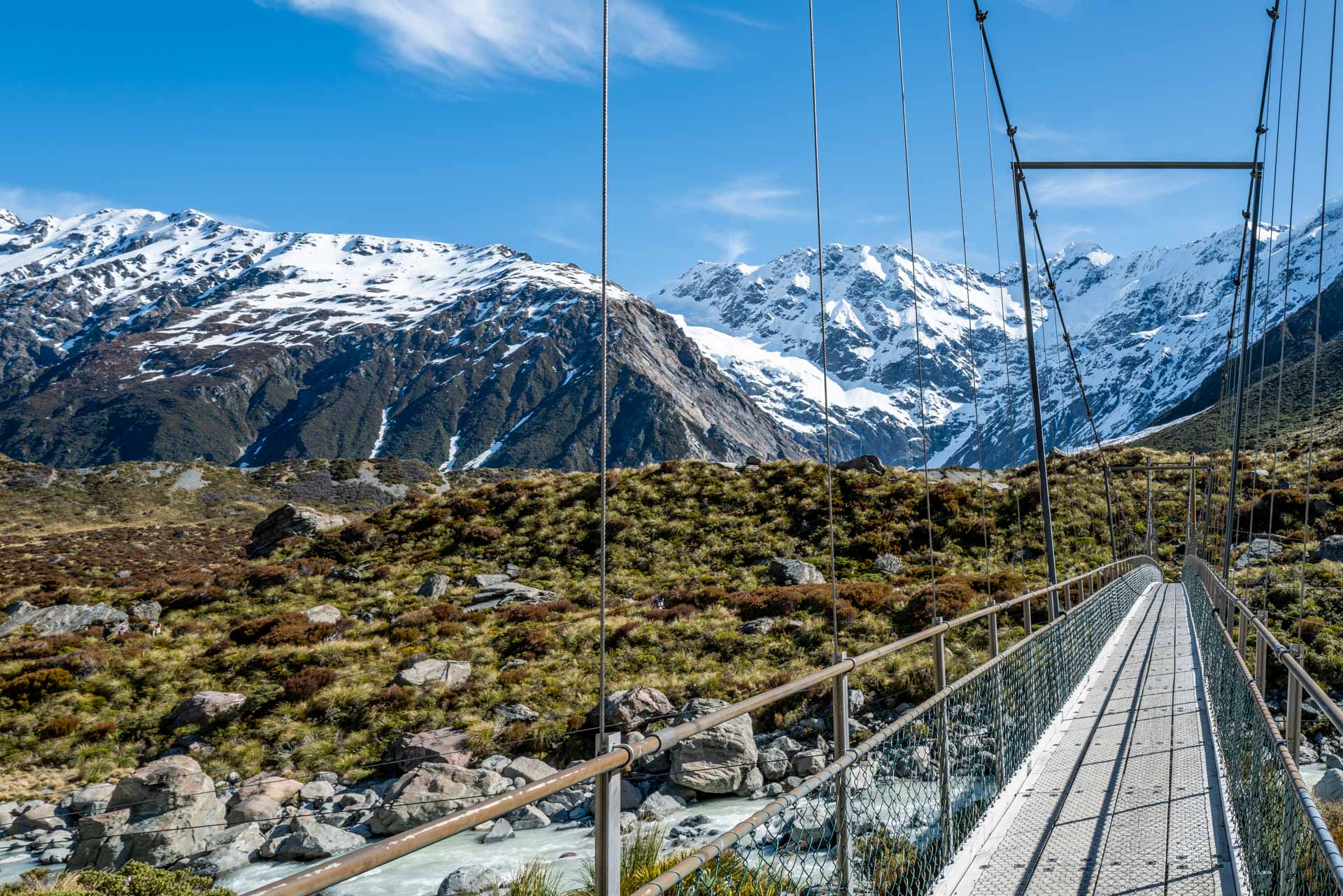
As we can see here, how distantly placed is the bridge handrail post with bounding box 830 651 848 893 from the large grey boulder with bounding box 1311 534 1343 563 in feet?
82.1

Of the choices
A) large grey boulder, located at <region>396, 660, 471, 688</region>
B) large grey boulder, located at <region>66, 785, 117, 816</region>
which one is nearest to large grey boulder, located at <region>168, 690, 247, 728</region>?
large grey boulder, located at <region>66, 785, 117, 816</region>

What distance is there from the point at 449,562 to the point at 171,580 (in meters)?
10.2

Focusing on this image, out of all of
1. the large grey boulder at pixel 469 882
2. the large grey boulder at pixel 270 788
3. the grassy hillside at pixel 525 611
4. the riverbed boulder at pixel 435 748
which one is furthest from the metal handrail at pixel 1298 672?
the large grey boulder at pixel 270 788

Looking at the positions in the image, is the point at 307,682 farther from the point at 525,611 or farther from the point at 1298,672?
the point at 1298,672

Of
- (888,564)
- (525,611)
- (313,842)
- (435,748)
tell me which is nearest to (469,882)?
(313,842)

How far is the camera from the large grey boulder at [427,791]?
35.2 feet

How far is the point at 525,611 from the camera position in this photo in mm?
21469

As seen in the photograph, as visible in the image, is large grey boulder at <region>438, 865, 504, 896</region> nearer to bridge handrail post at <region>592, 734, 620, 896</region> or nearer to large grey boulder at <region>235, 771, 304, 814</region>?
large grey boulder at <region>235, 771, 304, 814</region>

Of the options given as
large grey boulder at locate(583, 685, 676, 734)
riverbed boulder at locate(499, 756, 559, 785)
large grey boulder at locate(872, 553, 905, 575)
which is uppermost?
large grey boulder at locate(872, 553, 905, 575)

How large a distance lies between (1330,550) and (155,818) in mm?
28298

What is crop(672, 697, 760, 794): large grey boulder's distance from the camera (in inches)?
451

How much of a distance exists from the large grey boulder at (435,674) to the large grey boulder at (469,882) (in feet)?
28.4

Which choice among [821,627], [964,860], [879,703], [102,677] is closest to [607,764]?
[964,860]

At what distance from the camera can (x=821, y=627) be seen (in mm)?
18594
